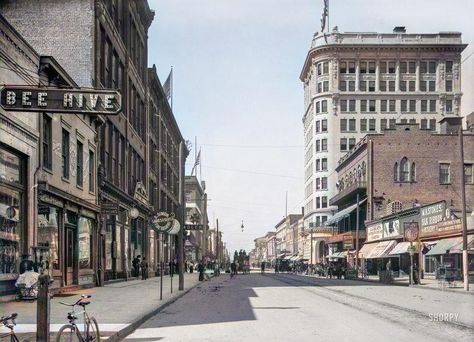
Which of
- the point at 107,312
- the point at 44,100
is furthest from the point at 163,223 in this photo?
the point at 44,100

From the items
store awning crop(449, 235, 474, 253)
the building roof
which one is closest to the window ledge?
store awning crop(449, 235, 474, 253)

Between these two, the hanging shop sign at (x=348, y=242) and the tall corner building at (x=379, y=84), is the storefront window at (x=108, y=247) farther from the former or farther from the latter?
the tall corner building at (x=379, y=84)

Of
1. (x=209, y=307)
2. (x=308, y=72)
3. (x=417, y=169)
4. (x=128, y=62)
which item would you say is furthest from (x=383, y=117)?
(x=209, y=307)

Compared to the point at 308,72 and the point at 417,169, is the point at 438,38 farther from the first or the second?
the point at 417,169

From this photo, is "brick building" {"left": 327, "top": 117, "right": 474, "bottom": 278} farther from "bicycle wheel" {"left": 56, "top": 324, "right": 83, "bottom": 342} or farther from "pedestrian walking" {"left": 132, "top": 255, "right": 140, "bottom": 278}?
"bicycle wheel" {"left": 56, "top": 324, "right": 83, "bottom": 342}

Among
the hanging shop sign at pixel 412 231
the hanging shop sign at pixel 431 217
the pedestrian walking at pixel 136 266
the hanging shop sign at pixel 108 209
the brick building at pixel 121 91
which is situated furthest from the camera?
the hanging shop sign at pixel 431 217

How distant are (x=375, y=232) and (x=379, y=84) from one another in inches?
1848

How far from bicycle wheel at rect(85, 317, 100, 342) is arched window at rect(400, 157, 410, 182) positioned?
2456 inches

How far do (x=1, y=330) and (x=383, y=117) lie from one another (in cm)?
9875

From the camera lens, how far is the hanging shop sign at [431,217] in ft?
155

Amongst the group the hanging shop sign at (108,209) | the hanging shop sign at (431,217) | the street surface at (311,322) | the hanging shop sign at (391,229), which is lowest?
the street surface at (311,322)

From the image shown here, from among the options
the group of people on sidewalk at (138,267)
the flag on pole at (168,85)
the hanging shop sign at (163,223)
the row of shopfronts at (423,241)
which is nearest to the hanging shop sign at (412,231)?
the row of shopfronts at (423,241)

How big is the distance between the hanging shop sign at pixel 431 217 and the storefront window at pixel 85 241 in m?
25.5

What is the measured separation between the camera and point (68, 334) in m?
9.48
